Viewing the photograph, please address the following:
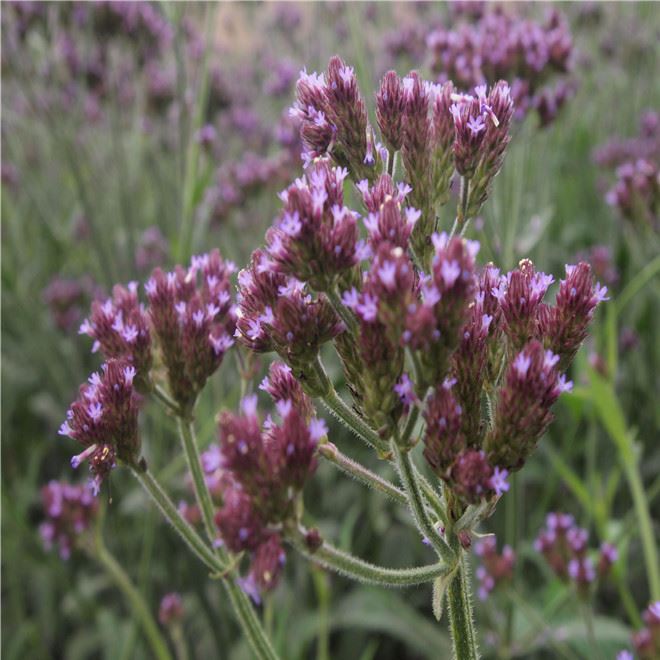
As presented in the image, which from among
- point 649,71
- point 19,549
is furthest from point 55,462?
point 649,71

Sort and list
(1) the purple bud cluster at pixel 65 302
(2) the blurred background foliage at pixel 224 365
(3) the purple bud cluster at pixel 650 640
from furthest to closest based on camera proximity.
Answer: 1. (1) the purple bud cluster at pixel 65 302
2. (2) the blurred background foliage at pixel 224 365
3. (3) the purple bud cluster at pixel 650 640

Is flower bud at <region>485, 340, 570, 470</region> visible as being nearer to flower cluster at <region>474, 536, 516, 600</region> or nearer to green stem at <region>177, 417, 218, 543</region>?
green stem at <region>177, 417, 218, 543</region>

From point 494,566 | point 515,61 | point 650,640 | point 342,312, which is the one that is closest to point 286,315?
point 342,312

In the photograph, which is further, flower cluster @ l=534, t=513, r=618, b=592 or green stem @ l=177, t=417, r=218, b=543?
flower cluster @ l=534, t=513, r=618, b=592

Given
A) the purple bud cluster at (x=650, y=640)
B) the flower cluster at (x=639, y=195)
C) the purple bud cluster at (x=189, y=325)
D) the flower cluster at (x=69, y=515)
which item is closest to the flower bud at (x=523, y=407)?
the purple bud cluster at (x=189, y=325)

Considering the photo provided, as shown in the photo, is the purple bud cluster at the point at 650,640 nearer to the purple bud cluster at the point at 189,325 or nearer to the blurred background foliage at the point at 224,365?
the blurred background foliage at the point at 224,365

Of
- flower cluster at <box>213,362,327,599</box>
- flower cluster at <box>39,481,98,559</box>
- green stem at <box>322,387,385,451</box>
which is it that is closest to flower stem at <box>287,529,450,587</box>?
flower cluster at <box>213,362,327,599</box>

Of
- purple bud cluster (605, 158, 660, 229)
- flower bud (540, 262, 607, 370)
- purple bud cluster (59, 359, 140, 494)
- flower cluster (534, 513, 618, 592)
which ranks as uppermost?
purple bud cluster (605, 158, 660, 229)
